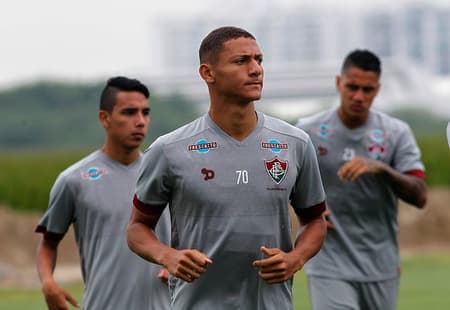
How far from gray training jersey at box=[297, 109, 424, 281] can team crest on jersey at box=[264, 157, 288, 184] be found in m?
3.05

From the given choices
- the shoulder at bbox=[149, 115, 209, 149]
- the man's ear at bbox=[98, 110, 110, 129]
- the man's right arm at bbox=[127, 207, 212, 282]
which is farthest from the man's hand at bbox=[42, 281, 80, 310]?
the shoulder at bbox=[149, 115, 209, 149]

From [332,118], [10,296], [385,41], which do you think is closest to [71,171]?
[332,118]

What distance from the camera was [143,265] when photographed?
344 inches

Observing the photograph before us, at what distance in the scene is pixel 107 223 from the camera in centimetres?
879

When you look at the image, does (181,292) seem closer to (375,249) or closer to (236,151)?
(236,151)

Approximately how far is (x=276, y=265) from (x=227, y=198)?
42 centimetres

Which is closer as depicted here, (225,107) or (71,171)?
(225,107)

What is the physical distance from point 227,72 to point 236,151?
0.38m

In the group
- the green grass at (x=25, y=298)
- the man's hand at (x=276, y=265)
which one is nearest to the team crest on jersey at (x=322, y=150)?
the man's hand at (x=276, y=265)

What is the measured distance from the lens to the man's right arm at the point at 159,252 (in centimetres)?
640

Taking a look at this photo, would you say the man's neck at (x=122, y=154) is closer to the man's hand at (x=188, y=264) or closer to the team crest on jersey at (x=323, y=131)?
the team crest on jersey at (x=323, y=131)

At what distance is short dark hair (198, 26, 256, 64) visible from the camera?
676cm

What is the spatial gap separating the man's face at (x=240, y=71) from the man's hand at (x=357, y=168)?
2.18 metres

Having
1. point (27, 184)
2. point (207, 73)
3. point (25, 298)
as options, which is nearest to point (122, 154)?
point (207, 73)
